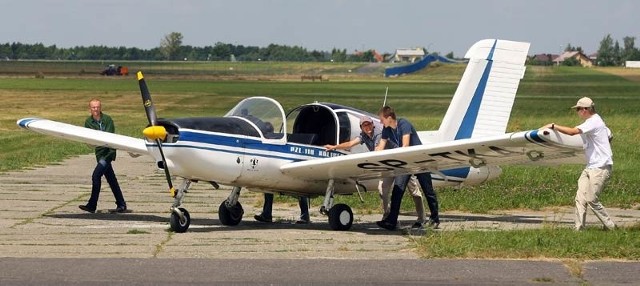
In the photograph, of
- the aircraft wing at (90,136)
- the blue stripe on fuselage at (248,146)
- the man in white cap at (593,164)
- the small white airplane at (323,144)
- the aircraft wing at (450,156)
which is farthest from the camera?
the aircraft wing at (90,136)

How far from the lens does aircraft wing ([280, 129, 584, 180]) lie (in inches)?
512

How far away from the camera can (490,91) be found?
16938 mm

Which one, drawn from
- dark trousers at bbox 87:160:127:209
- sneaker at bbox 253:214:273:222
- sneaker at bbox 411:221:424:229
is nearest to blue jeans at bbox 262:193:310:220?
sneaker at bbox 253:214:273:222

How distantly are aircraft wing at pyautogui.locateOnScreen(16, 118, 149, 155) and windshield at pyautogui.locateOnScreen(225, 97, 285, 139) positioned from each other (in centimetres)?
150

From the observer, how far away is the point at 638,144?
34.0 metres

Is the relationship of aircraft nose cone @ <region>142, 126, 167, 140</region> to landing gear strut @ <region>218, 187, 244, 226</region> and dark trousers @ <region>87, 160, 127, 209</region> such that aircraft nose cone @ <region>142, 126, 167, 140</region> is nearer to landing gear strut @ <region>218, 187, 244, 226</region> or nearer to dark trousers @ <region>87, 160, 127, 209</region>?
landing gear strut @ <region>218, 187, 244, 226</region>

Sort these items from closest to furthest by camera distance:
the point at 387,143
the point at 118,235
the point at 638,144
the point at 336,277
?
the point at 336,277 < the point at 118,235 < the point at 387,143 < the point at 638,144

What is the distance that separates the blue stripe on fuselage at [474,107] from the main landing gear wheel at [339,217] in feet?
8.44

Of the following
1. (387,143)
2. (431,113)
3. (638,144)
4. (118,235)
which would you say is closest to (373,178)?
→ (387,143)

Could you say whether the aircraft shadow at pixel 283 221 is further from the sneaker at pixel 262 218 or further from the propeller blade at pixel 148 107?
the propeller blade at pixel 148 107

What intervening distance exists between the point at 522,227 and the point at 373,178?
1.87m

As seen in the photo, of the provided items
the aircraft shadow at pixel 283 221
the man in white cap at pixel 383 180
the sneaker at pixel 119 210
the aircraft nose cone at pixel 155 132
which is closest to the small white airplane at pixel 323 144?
the aircraft nose cone at pixel 155 132

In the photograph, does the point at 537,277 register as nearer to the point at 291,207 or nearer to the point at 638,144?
the point at 291,207

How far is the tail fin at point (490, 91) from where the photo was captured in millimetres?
16906
